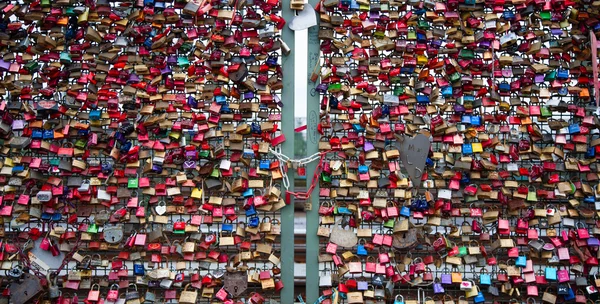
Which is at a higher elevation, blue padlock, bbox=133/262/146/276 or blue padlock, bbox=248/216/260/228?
blue padlock, bbox=248/216/260/228

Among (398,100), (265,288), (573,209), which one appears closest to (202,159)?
(265,288)

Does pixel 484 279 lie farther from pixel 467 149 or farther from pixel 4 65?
pixel 4 65

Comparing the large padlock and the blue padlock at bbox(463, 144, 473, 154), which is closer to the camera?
the large padlock

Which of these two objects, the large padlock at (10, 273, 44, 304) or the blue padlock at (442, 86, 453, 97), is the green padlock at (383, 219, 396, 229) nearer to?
the blue padlock at (442, 86, 453, 97)

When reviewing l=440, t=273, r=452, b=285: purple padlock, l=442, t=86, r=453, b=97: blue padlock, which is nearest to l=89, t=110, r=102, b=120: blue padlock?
l=442, t=86, r=453, b=97: blue padlock

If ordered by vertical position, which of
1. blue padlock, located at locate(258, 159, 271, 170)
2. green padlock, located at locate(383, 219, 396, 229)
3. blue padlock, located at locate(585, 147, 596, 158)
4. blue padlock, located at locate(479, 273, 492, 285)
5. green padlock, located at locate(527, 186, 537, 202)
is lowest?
blue padlock, located at locate(479, 273, 492, 285)

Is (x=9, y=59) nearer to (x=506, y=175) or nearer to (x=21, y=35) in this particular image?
(x=21, y=35)

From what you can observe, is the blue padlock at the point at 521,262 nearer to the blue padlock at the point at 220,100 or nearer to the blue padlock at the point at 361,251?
the blue padlock at the point at 361,251

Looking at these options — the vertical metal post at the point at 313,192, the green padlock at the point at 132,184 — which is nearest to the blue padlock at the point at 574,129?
the vertical metal post at the point at 313,192
